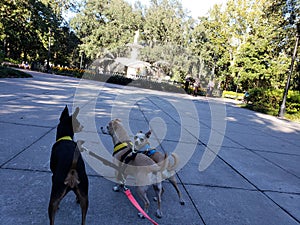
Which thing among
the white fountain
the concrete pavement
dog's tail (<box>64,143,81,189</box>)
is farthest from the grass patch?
the white fountain

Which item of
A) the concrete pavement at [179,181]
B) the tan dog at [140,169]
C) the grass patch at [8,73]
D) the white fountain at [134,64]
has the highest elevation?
the white fountain at [134,64]

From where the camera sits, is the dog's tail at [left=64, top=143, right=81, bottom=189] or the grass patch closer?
the dog's tail at [left=64, top=143, right=81, bottom=189]

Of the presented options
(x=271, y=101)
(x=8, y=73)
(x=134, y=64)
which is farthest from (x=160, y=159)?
(x=134, y=64)

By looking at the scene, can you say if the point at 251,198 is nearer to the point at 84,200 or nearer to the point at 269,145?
the point at 84,200

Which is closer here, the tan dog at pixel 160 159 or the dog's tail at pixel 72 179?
the dog's tail at pixel 72 179

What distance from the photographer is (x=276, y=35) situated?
3362 cm

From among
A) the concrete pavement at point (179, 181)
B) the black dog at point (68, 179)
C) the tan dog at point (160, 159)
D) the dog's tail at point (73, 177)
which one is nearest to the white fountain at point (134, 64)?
the concrete pavement at point (179, 181)

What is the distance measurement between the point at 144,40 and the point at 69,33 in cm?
1736

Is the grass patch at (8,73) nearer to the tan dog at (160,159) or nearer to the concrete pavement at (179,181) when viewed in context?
the concrete pavement at (179,181)

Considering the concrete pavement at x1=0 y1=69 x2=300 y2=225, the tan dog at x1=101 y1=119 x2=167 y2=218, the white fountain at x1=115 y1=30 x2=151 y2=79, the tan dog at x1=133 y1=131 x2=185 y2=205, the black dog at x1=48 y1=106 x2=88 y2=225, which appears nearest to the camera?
the black dog at x1=48 y1=106 x2=88 y2=225

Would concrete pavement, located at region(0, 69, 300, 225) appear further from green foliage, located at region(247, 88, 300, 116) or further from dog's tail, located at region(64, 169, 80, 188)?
green foliage, located at region(247, 88, 300, 116)

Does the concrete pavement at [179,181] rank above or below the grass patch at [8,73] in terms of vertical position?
below

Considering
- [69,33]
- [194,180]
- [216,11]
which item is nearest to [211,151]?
[194,180]

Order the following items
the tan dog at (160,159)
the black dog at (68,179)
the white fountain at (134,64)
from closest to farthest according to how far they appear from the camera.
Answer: the black dog at (68,179) < the tan dog at (160,159) < the white fountain at (134,64)
